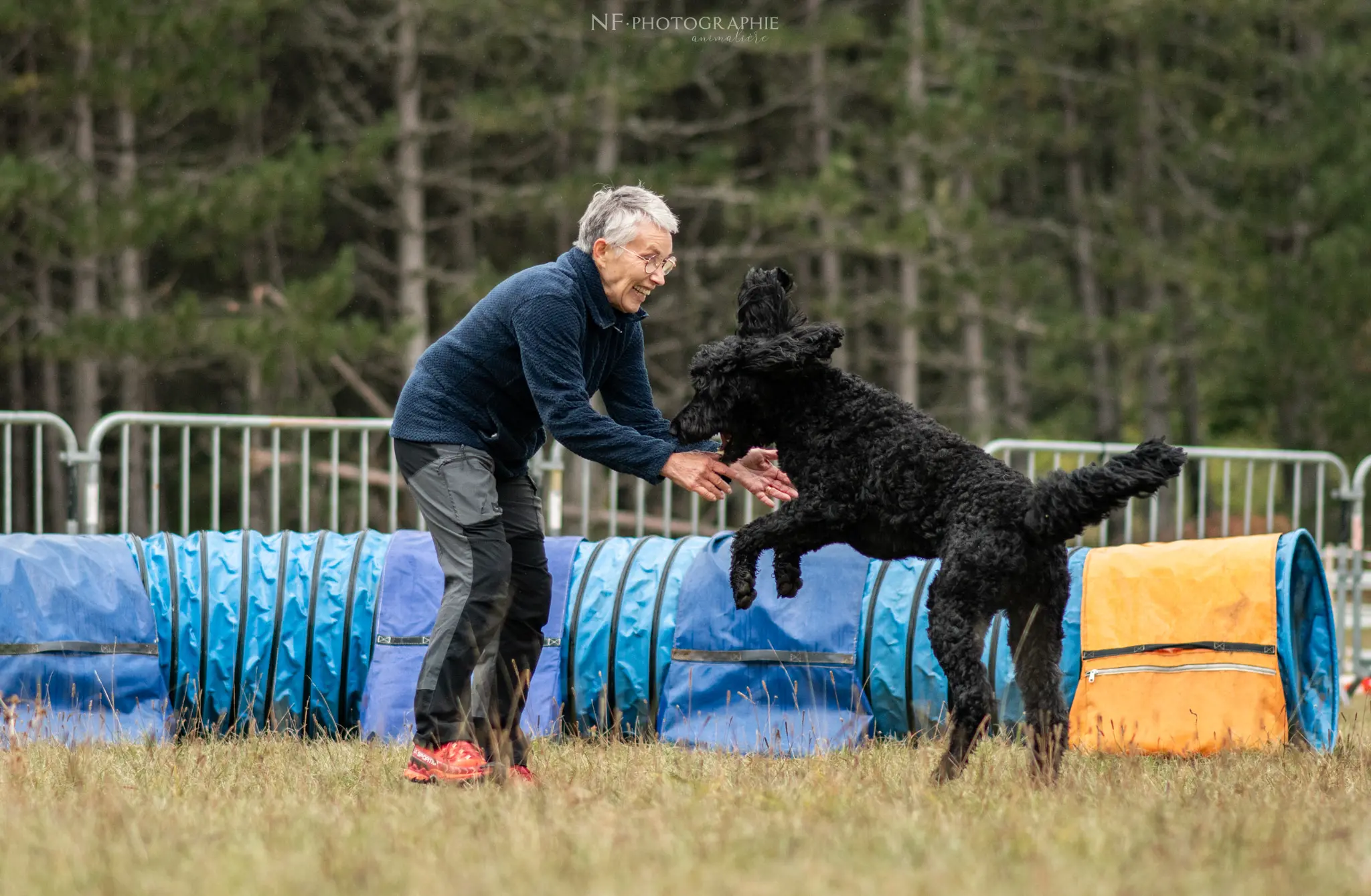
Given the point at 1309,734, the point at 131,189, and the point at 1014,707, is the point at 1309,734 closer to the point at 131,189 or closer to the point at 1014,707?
the point at 1014,707

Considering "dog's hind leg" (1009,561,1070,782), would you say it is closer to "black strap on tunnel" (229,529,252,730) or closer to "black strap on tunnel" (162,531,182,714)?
"black strap on tunnel" (229,529,252,730)

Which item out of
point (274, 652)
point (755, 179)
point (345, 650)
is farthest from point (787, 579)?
point (755, 179)

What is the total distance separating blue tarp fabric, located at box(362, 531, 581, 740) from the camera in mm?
5598

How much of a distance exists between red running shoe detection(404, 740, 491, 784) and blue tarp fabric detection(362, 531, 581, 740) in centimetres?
131

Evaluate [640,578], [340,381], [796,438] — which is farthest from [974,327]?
[796,438]

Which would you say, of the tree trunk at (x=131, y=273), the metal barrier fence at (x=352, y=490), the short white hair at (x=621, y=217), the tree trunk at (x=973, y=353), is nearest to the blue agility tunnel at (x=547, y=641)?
the short white hair at (x=621, y=217)

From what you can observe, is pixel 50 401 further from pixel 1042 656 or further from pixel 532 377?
pixel 1042 656

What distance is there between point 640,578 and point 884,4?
14.8 m

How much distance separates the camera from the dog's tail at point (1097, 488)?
3.83 meters

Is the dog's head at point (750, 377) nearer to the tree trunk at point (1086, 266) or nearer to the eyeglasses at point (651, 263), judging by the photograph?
the eyeglasses at point (651, 263)

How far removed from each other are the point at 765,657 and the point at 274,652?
1850 mm

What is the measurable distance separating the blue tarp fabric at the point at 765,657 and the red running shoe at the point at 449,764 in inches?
54.7

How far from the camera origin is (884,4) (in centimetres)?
1909

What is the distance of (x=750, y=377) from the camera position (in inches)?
163
